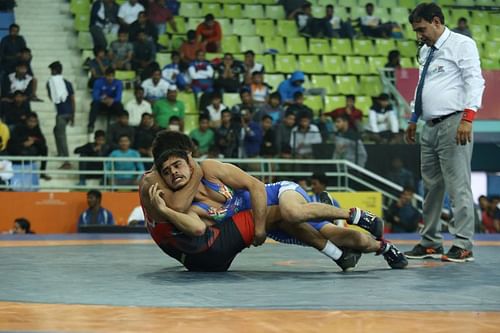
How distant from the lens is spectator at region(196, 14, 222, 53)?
1384cm

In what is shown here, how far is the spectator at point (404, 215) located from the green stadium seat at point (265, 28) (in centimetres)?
528

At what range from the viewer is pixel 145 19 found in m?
13.5

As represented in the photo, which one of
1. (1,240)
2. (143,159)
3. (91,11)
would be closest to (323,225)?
(1,240)

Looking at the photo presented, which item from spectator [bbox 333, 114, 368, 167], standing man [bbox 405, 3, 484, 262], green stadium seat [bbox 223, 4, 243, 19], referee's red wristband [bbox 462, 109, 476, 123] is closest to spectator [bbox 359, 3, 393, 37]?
green stadium seat [bbox 223, 4, 243, 19]

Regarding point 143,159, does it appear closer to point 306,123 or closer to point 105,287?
point 306,123

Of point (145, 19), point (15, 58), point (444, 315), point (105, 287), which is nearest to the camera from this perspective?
point (444, 315)

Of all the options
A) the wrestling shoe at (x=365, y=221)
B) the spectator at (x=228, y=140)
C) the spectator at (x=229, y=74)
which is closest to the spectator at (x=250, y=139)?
the spectator at (x=228, y=140)

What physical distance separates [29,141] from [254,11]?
5.66 m

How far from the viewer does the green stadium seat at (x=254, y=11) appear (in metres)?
15.4

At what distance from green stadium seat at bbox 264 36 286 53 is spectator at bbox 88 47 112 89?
290 cm

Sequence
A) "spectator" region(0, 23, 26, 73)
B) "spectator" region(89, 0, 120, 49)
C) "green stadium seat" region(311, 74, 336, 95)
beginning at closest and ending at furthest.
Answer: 1. "spectator" region(0, 23, 26, 73)
2. "spectator" region(89, 0, 120, 49)
3. "green stadium seat" region(311, 74, 336, 95)

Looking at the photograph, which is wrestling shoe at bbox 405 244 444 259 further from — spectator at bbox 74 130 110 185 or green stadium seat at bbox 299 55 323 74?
green stadium seat at bbox 299 55 323 74

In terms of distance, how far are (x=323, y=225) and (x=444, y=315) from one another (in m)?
1.72

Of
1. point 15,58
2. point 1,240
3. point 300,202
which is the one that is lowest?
point 1,240
